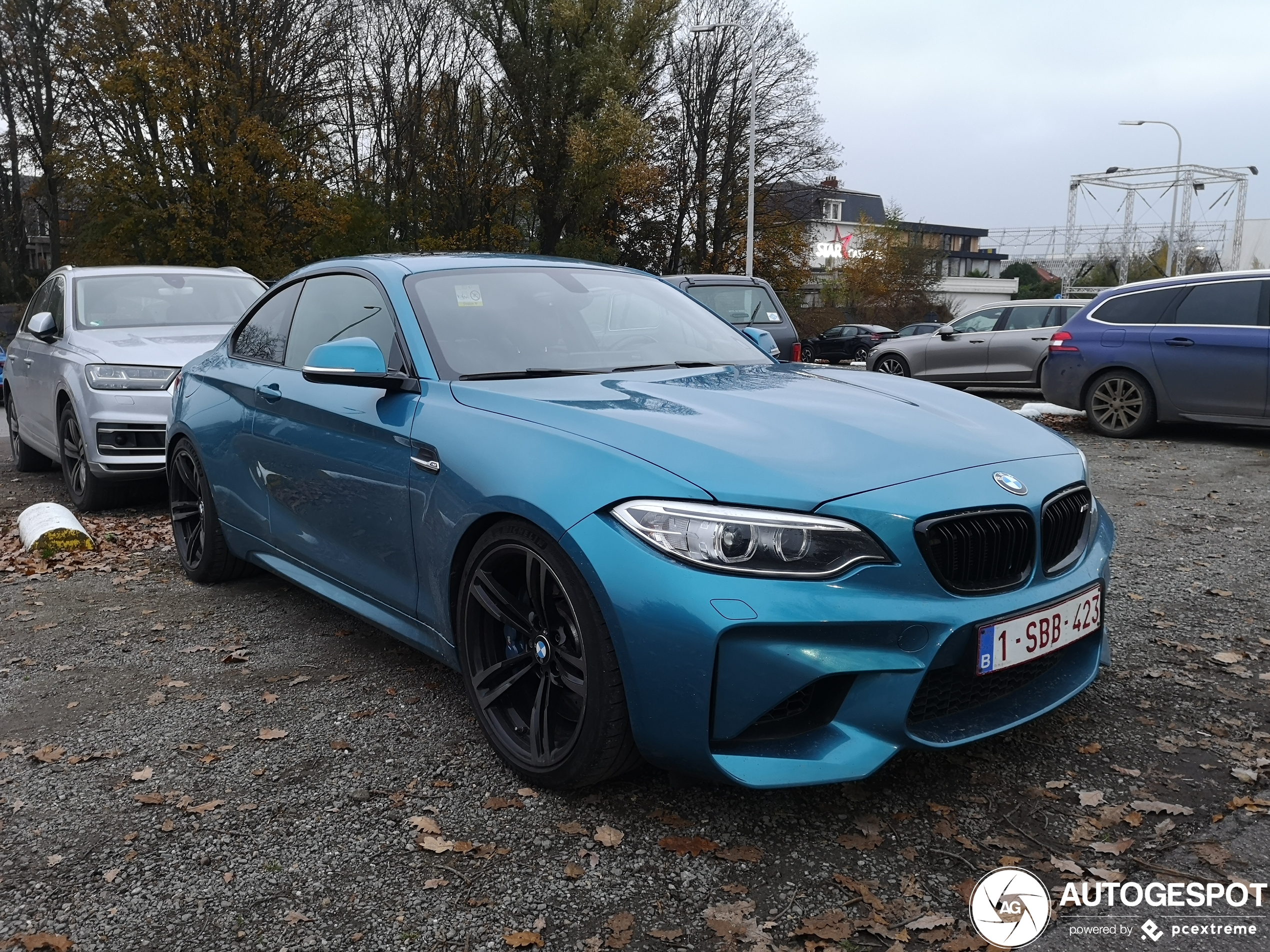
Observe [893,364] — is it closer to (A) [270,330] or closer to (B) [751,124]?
(A) [270,330]

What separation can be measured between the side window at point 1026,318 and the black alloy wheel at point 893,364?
5.92 feet

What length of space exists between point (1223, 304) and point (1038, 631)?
8419 millimetres

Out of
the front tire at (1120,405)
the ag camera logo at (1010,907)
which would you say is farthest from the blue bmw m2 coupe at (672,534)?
the front tire at (1120,405)

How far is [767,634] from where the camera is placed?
98.0 inches

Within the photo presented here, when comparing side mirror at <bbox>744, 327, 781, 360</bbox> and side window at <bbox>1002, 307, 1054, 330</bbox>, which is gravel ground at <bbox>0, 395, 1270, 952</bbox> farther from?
side window at <bbox>1002, 307, 1054, 330</bbox>

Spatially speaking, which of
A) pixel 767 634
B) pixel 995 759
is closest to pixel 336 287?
pixel 767 634

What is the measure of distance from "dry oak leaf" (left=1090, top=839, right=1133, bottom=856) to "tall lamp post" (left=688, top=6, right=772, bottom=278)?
1860 cm

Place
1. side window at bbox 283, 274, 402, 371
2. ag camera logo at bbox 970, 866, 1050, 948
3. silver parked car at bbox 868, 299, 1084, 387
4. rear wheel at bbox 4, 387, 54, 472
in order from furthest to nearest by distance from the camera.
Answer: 1. silver parked car at bbox 868, 299, 1084, 387
2. rear wheel at bbox 4, 387, 54, 472
3. side window at bbox 283, 274, 402, 371
4. ag camera logo at bbox 970, 866, 1050, 948

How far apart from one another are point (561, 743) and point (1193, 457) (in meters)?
8.15

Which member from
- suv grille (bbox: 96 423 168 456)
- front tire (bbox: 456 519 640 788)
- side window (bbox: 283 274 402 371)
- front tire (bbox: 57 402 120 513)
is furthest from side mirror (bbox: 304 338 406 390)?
front tire (bbox: 57 402 120 513)

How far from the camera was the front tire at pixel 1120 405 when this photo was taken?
10.3 m

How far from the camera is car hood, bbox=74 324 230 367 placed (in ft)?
23.8

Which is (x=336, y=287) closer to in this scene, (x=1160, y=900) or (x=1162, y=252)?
(x=1160, y=900)

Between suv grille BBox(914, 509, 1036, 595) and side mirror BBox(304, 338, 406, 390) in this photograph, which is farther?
side mirror BBox(304, 338, 406, 390)
